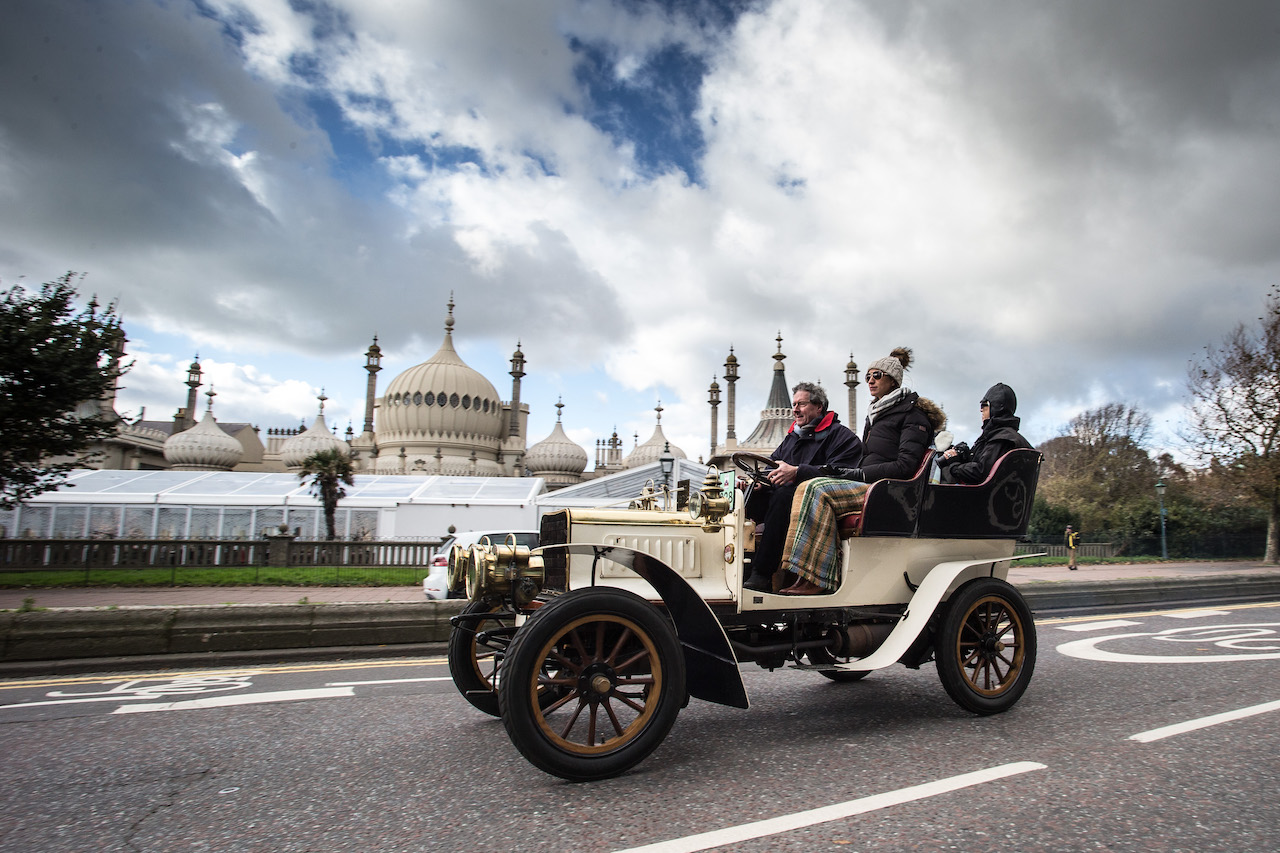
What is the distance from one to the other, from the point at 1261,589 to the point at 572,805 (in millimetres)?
18288

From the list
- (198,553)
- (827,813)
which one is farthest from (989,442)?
(198,553)

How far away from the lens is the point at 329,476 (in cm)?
2403

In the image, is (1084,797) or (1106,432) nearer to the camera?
(1084,797)

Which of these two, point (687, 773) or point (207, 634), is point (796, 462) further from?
point (207, 634)

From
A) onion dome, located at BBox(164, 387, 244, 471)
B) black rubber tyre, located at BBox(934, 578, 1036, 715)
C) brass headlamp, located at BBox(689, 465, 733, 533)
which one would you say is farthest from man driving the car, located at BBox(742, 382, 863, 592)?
onion dome, located at BBox(164, 387, 244, 471)

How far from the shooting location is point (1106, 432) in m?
46.0

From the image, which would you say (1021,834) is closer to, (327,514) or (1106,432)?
(327,514)

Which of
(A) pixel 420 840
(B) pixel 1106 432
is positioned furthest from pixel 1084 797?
(B) pixel 1106 432

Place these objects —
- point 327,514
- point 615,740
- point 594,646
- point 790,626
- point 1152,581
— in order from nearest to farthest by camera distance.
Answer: point 615,740 < point 594,646 < point 790,626 < point 1152,581 < point 327,514

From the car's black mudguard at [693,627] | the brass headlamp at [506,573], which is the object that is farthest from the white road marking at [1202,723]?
the brass headlamp at [506,573]

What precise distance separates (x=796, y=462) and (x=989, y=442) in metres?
1.40

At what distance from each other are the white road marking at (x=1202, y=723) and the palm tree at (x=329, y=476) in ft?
79.2

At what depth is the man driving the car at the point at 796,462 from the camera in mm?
4199

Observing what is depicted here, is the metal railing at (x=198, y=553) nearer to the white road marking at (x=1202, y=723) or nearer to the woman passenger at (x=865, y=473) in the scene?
the woman passenger at (x=865, y=473)
